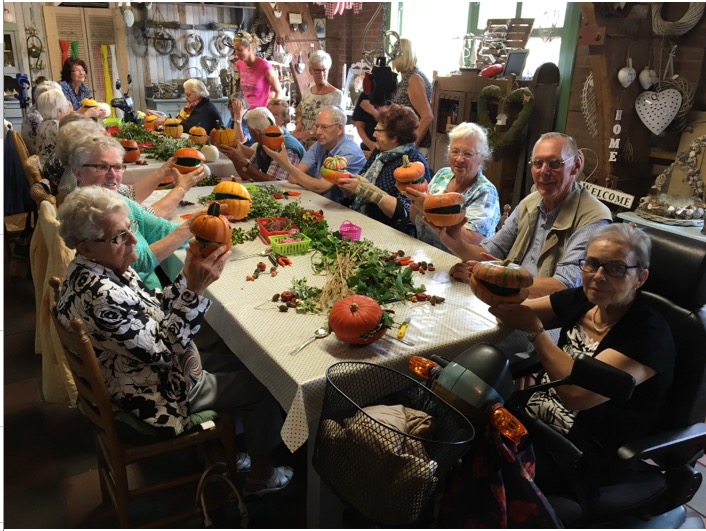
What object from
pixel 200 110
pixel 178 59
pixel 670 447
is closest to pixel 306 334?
pixel 670 447

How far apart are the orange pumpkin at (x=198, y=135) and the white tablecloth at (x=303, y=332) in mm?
2394

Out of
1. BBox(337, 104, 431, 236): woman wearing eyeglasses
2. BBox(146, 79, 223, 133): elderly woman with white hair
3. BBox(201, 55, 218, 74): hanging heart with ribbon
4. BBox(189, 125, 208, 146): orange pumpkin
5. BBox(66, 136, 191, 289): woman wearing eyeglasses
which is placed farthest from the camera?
BBox(201, 55, 218, 74): hanging heart with ribbon

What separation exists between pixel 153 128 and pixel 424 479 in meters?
5.43

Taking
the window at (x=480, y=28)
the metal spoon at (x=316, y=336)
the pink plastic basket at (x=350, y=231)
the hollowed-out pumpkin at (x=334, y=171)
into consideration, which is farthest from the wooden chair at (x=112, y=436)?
the window at (x=480, y=28)

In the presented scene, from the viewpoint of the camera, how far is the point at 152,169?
420 centimetres

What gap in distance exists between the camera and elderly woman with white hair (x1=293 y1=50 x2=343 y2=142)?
5.04 metres

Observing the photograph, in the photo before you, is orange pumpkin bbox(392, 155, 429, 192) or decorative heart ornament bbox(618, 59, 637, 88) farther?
decorative heart ornament bbox(618, 59, 637, 88)

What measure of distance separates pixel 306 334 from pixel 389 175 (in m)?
1.64

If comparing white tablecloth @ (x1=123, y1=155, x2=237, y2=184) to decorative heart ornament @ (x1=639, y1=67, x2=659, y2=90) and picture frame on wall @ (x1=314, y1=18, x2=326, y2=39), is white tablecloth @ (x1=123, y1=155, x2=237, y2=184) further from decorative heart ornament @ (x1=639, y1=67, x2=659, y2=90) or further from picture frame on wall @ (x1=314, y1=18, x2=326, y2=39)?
picture frame on wall @ (x1=314, y1=18, x2=326, y2=39)

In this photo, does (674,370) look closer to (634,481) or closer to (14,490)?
(634,481)

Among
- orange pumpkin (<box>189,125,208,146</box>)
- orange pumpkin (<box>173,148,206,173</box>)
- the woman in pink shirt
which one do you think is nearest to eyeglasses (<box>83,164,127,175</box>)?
orange pumpkin (<box>173,148,206,173</box>)

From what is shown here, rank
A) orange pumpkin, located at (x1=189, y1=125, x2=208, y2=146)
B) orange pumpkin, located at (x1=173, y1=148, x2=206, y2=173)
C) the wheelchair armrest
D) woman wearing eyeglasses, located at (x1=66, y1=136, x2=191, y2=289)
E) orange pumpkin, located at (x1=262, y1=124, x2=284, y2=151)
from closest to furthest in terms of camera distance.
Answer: the wheelchair armrest → woman wearing eyeglasses, located at (x1=66, y1=136, x2=191, y2=289) → orange pumpkin, located at (x1=173, y1=148, x2=206, y2=173) → orange pumpkin, located at (x1=262, y1=124, x2=284, y2=151) → orange pumpkin, located at (x1=189, y1=125, x2=208, y2=146)

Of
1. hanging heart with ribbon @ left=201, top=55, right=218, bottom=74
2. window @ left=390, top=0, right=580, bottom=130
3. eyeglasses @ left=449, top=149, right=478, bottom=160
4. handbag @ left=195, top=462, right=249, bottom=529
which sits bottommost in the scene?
handbag @ left=195, top=462, right=249, bottom=529

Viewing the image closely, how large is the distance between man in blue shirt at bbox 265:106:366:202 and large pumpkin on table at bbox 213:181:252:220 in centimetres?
86
